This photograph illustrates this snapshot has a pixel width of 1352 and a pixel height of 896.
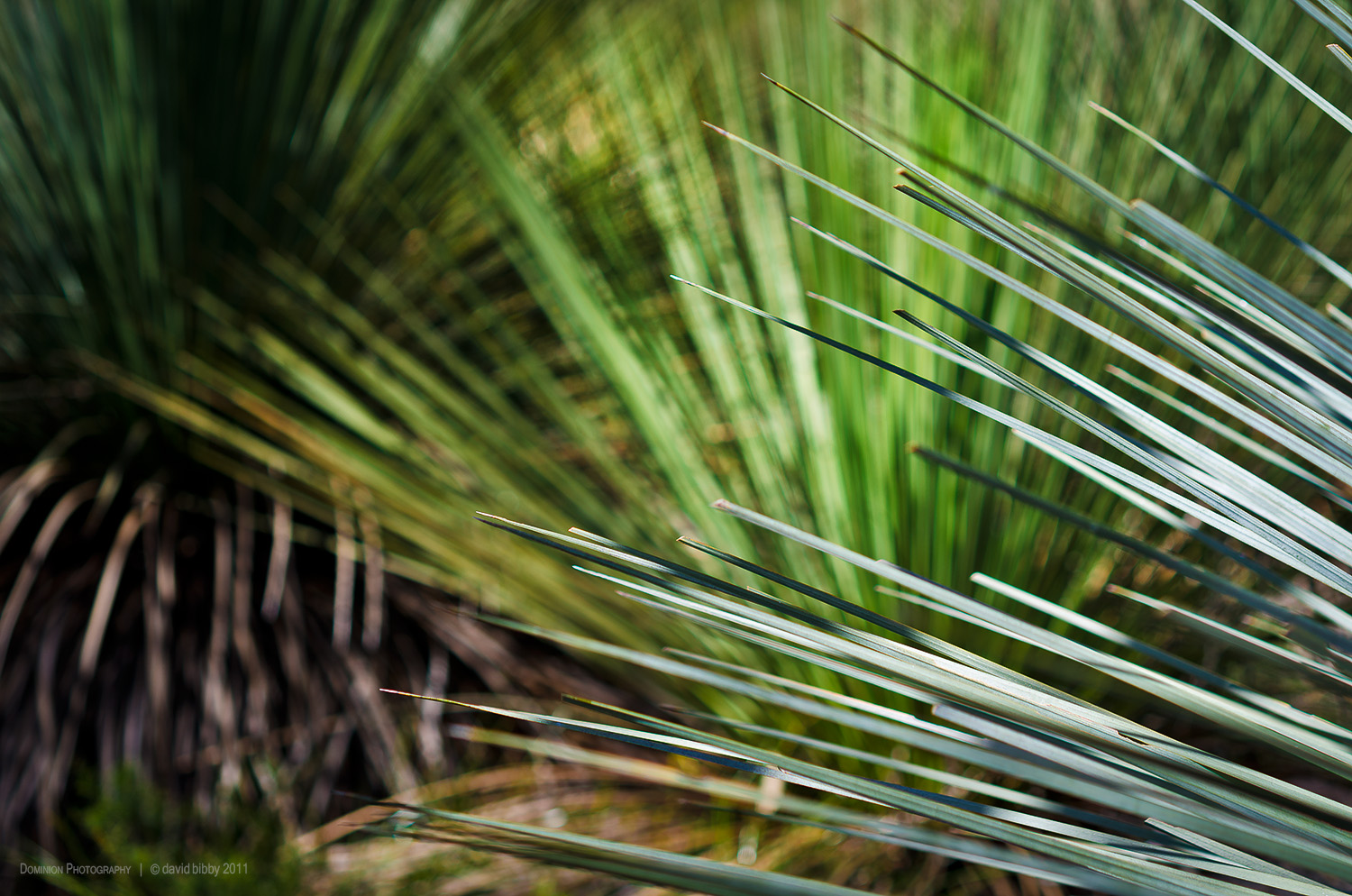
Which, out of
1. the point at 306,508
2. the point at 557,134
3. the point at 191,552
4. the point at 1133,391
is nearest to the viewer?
the point at 1133,391

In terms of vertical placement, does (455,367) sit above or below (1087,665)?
above

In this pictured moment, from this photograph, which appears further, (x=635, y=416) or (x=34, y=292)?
(x=34, y=292)

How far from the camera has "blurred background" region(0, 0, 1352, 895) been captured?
0.76 m

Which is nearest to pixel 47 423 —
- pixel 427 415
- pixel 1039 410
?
pixel 427 415

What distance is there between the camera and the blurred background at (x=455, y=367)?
76cm

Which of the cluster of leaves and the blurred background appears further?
the blurred background

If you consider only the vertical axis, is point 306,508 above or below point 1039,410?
below

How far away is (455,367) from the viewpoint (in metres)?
0.93

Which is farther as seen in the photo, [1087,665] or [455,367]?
[455,367]

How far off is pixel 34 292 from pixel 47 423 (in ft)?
0.52

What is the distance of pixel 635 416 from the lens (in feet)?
2.76

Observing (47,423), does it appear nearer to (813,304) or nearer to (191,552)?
(191,552)

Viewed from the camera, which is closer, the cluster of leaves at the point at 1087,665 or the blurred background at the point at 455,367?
the cluster of leaves at the point at 1087,665

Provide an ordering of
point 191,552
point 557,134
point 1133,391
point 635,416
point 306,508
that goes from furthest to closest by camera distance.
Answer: point 557,134
point 191,552
point 306,508
point 635,416
point 1133,391
